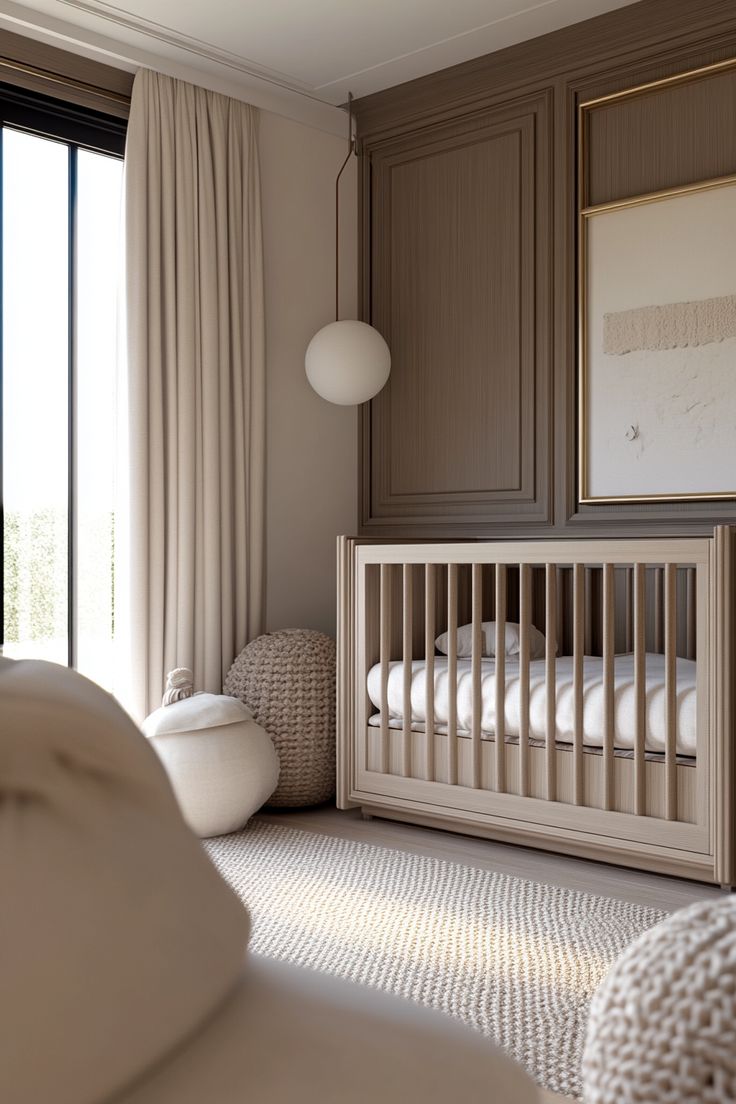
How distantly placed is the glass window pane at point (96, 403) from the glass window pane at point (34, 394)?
0.05 m

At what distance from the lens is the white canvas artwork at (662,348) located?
2779mm

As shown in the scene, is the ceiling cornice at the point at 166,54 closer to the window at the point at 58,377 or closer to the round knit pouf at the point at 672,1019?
the window at the point at 58,377

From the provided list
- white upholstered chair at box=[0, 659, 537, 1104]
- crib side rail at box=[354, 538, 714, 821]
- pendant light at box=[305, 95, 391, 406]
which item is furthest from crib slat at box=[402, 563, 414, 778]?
white upholstered chair at box=[0, 659, 537, 1104]

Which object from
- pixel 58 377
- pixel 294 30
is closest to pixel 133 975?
pixel 58 377

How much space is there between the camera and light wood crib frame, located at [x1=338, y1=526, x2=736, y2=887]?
7.17 ft

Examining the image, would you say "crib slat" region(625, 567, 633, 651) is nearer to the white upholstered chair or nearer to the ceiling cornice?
the ceiling cornice

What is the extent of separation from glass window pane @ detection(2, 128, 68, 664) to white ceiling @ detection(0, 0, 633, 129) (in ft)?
1.14

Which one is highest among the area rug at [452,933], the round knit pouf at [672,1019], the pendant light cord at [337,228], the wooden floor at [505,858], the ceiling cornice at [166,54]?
the ceiling cornice at [166,54]

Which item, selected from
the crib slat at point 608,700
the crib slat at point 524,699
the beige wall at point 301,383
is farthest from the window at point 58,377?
the crib slat at point 608,700

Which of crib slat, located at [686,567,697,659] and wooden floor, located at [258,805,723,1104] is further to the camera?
crib slat, located at [686,567,697,659]

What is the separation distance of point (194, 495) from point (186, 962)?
271cm

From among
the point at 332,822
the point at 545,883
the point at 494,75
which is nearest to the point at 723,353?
the point at 494,75

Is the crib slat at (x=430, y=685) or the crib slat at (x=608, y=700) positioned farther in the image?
the crib slat at (x=430, y=685)

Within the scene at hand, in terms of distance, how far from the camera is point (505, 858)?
251 cm
